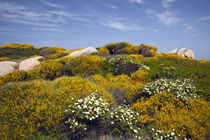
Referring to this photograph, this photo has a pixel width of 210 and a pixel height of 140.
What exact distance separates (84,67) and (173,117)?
23.4 feet

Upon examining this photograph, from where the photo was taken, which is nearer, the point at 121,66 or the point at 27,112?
the point at 27,112

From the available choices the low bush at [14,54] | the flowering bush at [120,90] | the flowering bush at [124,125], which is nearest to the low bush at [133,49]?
the flowering bush at [120,90]

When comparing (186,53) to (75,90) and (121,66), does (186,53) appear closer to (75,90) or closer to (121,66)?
(121,66)

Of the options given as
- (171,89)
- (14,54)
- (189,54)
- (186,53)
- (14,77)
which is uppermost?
(186,53)

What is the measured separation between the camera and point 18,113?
4129 mm

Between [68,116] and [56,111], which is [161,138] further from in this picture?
[56,111]

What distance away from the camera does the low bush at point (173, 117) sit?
4.50 m

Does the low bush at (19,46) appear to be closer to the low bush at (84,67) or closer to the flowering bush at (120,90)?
the low bush at (84,67)

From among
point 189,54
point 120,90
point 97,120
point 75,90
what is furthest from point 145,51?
point 97,120

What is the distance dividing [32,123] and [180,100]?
6.77 m

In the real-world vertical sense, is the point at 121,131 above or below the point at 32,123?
below

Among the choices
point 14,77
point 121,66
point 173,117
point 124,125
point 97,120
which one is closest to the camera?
point 124,125

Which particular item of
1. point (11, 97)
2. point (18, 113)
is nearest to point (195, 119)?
point (18, 113)

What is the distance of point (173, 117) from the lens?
16.5 feet
